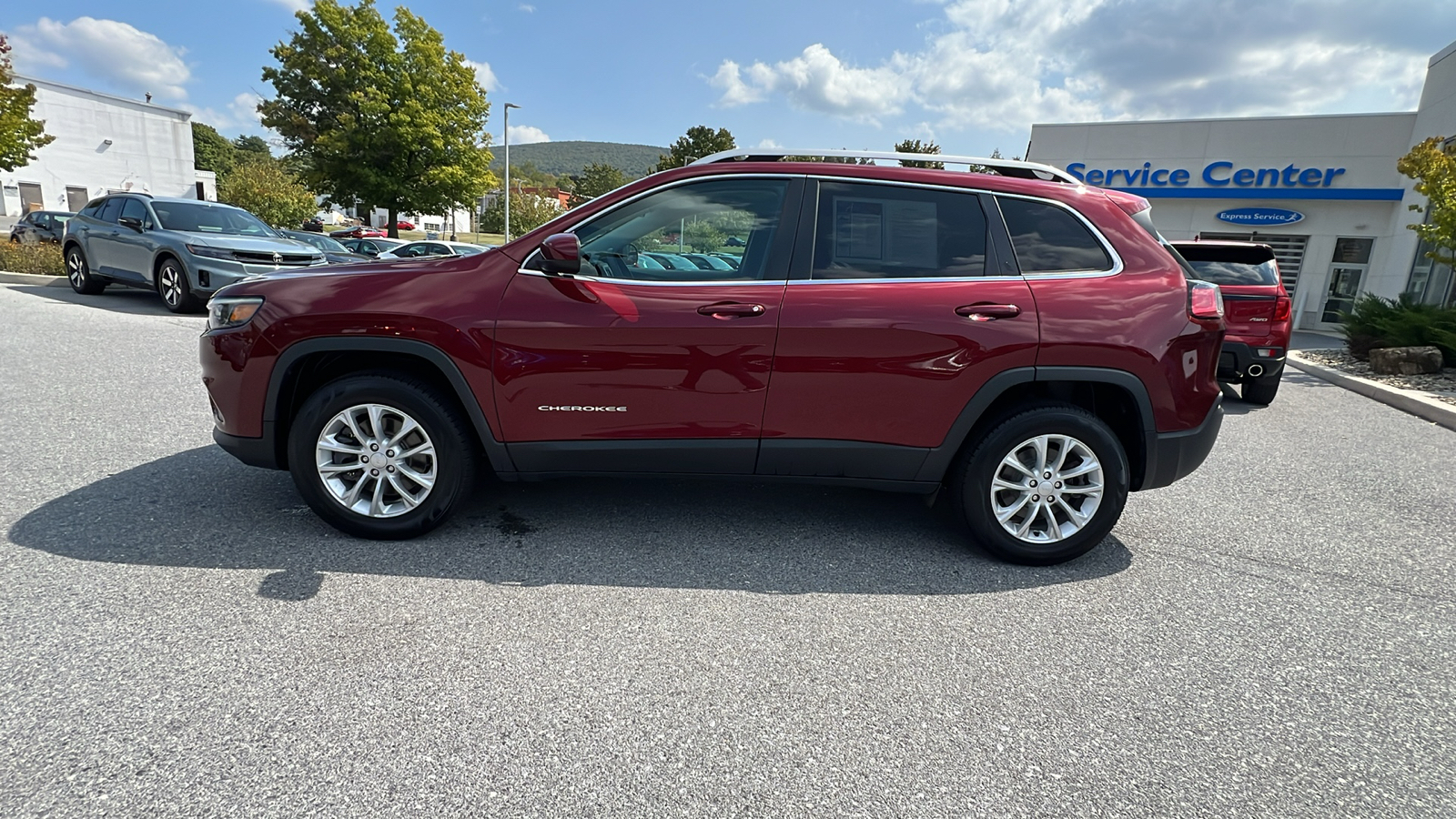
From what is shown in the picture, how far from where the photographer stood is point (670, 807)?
1993 mm

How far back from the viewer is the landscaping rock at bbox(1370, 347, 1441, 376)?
10008 millimetres

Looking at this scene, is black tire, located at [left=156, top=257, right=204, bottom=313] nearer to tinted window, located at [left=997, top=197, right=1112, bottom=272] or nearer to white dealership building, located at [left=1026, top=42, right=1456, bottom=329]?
tinted window, located at [left=997, top=197, right=1112, bottom=272]

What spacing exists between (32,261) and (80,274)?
3.12 meters

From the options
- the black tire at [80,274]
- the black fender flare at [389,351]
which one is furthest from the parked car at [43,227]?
the black fender flare at [389,351]

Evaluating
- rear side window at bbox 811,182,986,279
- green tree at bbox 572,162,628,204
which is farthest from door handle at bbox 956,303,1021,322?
green tree at bbox 572,162,628,204

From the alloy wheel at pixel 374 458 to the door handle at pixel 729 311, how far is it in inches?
56.0

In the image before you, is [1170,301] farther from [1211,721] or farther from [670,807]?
[670,807]

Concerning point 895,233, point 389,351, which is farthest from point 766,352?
point 389,351

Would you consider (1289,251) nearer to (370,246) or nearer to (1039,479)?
(1039,479)

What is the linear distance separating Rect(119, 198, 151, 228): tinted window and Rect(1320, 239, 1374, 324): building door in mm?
27949

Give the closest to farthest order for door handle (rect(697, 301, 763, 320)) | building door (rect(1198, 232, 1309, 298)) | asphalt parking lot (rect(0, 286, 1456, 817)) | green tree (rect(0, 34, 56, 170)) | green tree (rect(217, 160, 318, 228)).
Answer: asphalt parking lot (rect(0, 286, 1456, 817))
door handle (rect(697, 301, 763, 320))
green tree (rect(0, 34, 56, 170))
building door (rect(1198, 232, 1309, 298))
green tree (rect(217, 160, 318, 228))

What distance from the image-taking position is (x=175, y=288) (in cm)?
1066

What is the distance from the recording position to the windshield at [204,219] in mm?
10734

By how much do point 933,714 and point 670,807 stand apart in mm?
942
